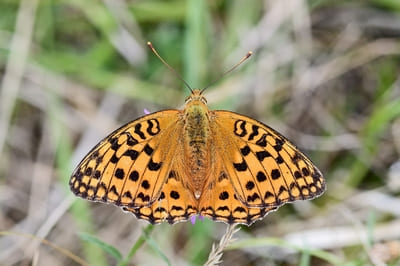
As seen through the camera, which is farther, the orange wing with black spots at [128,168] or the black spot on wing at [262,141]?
the black spot on wing at [262,141]

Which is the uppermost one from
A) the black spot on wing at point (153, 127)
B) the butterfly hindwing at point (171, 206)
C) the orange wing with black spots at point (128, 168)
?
the black spot on wing at point (153, 127)

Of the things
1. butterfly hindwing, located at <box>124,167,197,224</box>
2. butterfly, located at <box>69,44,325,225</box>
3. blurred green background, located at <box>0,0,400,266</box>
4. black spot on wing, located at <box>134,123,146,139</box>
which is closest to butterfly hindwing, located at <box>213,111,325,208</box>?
butterfly, located at <box>69,44,325,225</box>

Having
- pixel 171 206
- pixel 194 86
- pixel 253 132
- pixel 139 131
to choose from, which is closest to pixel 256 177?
pixel 253 132

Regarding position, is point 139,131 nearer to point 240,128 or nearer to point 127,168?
point 127,168

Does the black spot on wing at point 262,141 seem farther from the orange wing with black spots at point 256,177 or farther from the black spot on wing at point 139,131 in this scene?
the black spot on wing at point 139,131

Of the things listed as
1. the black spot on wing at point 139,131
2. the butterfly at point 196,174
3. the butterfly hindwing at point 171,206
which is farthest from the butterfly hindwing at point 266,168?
the black spot on wing at point 139,131

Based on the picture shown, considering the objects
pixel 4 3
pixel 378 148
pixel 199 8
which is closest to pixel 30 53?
pixel 4 3

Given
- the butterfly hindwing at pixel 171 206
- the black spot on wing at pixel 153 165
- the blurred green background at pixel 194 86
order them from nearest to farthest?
the butterfly hindwing at pixel 171 206 → the black spot on wing at pixel 153 165 → the blurred green background at pixel 194 86
